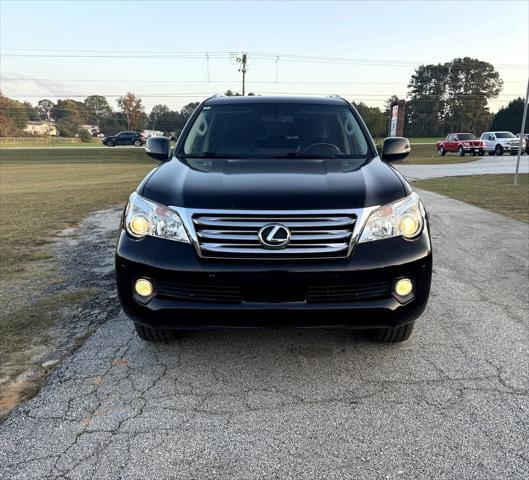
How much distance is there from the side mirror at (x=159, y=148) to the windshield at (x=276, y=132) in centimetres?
18

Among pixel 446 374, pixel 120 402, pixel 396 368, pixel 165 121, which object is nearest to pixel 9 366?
pixel 120 402

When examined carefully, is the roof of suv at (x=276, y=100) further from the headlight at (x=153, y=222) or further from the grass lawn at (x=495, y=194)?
the grass lawn at (x=495, y=194)

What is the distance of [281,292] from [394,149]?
6.94ft

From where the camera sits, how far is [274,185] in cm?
289

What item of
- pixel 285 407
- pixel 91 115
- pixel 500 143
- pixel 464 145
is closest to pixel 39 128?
pixel 91 115

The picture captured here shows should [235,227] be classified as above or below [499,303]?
above

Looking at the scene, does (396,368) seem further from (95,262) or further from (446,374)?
(95,262)

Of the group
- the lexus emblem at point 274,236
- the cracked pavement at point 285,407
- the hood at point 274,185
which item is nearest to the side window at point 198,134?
the hood at point 274,185

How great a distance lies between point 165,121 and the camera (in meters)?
113

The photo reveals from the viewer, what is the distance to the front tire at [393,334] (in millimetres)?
3198

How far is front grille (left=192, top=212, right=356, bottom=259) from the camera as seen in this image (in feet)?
8.71

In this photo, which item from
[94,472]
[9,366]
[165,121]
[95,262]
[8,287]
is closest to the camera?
[94,472]

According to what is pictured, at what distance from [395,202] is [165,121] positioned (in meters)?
117

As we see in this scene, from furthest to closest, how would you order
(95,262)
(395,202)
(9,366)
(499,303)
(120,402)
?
(95,262), (499,303), (9,366), (395,202), (120,402)
